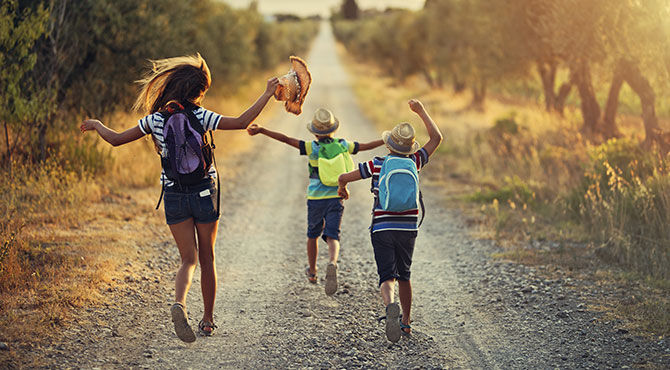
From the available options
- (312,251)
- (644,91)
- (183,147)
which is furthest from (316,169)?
(644,91)

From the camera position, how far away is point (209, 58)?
17891 millimetres

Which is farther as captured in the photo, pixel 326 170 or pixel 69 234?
pixel 69 234

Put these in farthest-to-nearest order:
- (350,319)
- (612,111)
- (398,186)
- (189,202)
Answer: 1. (612,111)
2. (350,319)
3. (398,186)
4. (189,202)

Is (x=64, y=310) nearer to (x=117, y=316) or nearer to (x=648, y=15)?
(x=117, y=316)

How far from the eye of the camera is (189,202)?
13.8 feet

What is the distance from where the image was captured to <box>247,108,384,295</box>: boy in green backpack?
5.41 m

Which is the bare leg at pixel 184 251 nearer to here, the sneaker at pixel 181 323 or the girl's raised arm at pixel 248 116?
the sneaker at pixel 181 323

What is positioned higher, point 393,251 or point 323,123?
point 323,123

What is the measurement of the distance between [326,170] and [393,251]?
1200 mm

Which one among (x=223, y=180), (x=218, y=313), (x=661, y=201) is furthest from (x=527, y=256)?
(x=223, y=180)

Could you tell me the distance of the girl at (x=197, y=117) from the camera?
4.12 m

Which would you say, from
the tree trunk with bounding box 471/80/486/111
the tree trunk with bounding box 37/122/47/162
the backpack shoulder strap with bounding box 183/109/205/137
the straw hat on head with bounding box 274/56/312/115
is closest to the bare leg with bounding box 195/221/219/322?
the backpack shoulder strap with bounding box 183/109/205/137

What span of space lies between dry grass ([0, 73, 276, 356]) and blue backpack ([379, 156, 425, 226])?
2.76m

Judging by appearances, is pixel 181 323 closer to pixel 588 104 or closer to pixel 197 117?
pixel 197 117
